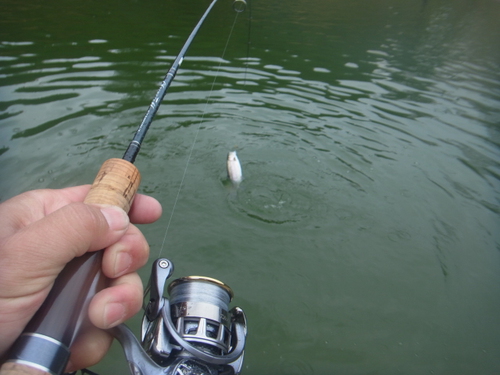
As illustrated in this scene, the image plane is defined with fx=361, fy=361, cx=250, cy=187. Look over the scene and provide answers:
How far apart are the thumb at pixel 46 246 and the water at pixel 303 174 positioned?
1.81m

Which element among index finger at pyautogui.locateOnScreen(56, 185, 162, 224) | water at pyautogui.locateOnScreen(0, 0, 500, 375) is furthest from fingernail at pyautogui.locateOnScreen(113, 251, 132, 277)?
water at pyautogui.locateOnScreen(0, 0, 500, 375)

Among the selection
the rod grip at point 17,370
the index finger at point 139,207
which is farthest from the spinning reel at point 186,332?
the index finger at point 139,207

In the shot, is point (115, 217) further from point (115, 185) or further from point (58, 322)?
point (58, 322)

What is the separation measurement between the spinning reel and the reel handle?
0.24m

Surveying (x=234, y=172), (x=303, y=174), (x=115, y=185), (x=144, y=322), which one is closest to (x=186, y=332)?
(x=144, y=322)

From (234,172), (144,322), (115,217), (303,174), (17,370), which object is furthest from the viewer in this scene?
(303,174)

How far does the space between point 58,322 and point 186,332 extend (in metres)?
0.65

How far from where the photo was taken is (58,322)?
111cm

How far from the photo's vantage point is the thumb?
1.13 m

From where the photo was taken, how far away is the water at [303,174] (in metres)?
3.10

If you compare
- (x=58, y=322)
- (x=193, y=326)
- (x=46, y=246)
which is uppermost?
(x=46, y=246)

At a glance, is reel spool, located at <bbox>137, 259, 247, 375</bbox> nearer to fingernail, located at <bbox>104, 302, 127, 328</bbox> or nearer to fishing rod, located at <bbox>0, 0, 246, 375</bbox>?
fishing rod, located at <bbox>0, 0, 246, 375</bbox>

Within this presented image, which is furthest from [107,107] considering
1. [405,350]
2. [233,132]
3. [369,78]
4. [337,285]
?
[369,78]

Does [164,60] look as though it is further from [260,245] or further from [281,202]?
[260,245]
